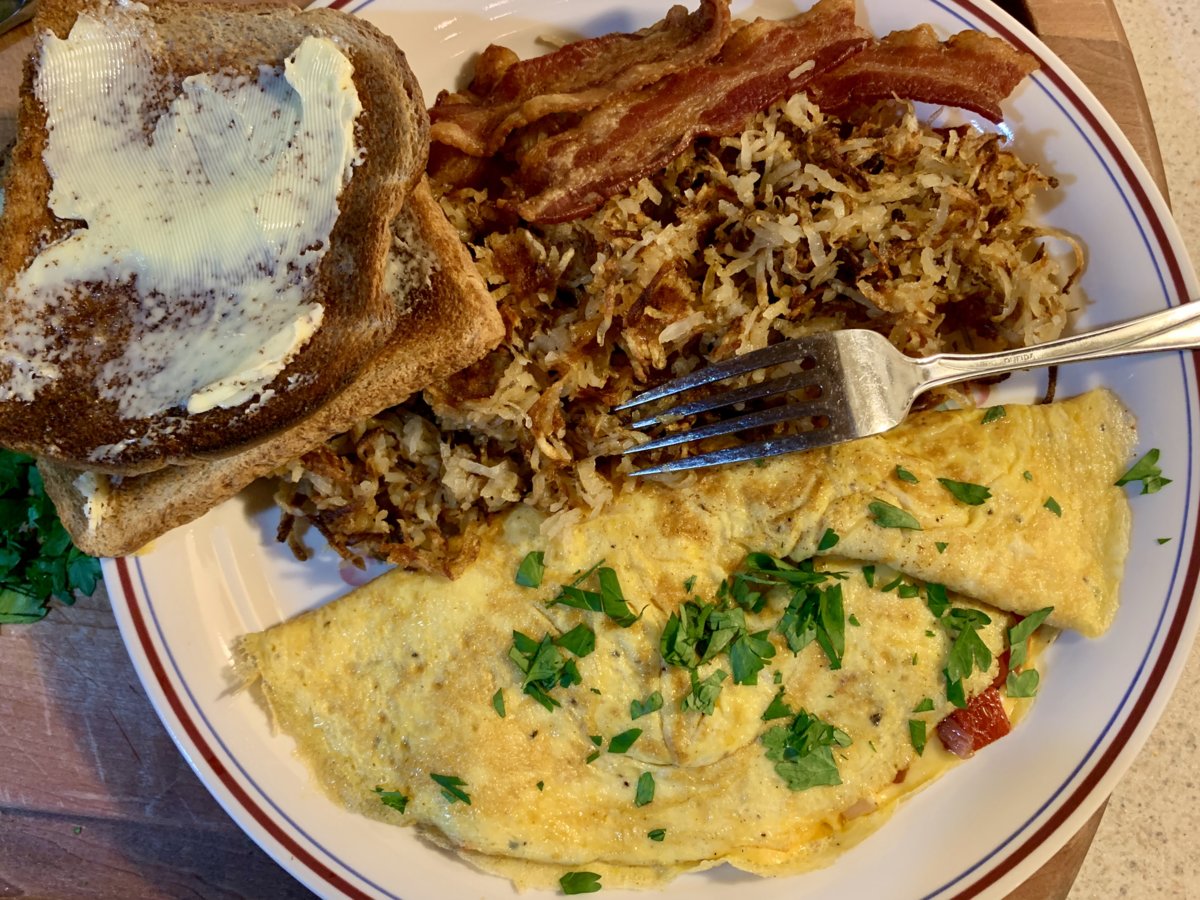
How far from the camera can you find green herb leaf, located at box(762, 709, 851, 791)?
7.11ft

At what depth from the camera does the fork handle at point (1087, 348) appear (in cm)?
213

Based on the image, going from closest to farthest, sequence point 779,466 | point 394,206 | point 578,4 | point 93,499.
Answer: point 394,206
point 93,499
point 779,466
point 578,4

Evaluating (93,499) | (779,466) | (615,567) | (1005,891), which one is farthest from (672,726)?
(93,499)

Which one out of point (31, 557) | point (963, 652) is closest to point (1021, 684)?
point (963, 652)

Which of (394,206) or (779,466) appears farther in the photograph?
(779,466)

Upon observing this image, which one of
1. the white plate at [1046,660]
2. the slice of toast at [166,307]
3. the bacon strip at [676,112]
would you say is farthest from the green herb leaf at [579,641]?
the bacon strip at [676,112]

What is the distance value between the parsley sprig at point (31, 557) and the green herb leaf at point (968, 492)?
2596mm

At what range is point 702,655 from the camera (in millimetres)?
2129

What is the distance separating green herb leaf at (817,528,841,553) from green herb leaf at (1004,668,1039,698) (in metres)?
0.74

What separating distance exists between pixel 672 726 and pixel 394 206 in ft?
5.07

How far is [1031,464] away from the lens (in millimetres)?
2270

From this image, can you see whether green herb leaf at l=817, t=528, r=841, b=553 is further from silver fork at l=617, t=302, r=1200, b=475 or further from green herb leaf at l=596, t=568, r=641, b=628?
green herb leaf at l=596, t=568, r=641, b=628

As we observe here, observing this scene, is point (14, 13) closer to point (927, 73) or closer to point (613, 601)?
point (613, 601)

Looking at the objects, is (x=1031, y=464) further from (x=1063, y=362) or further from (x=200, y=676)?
(x=200, y=676)
